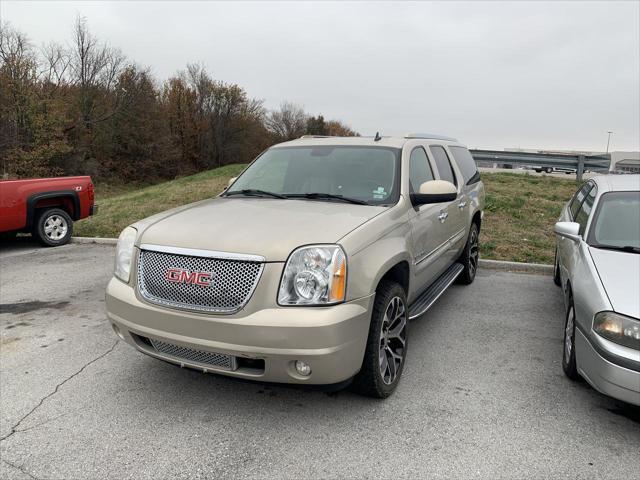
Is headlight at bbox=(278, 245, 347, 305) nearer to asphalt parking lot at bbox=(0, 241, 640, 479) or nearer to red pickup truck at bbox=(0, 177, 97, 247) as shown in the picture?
asphalt parking lot at bbox=(0, 241, 640, 479)

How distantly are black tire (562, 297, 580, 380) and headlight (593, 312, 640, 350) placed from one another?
A: 45 centimetres

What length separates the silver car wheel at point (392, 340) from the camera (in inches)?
123

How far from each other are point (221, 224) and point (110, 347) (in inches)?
75.2

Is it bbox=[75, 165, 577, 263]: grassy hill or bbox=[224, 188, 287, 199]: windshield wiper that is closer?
bbox=[224, 188, 287, 199]: windshield wiper

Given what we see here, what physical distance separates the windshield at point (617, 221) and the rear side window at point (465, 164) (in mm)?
1781

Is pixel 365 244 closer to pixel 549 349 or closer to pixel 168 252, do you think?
pixel 168 252

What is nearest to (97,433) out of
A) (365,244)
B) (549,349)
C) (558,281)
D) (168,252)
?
(168,252)

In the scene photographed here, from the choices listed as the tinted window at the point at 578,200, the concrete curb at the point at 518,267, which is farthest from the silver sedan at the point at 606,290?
the concrete curb at the point at 518,267

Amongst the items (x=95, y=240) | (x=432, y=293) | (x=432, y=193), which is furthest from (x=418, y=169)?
(x=95, y=240)

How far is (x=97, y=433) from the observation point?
280 cm

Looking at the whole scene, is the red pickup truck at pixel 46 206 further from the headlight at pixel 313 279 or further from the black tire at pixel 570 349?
the black tire at pixel 570 349

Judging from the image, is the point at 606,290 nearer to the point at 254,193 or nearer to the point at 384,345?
the point at 384,345

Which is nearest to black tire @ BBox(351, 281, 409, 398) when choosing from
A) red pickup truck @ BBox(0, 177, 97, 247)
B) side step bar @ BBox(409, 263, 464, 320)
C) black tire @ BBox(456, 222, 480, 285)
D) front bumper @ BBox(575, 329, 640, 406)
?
side step bar @ BBox(409, 263, 464, 320)

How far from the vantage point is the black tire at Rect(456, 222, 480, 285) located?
582 cm
